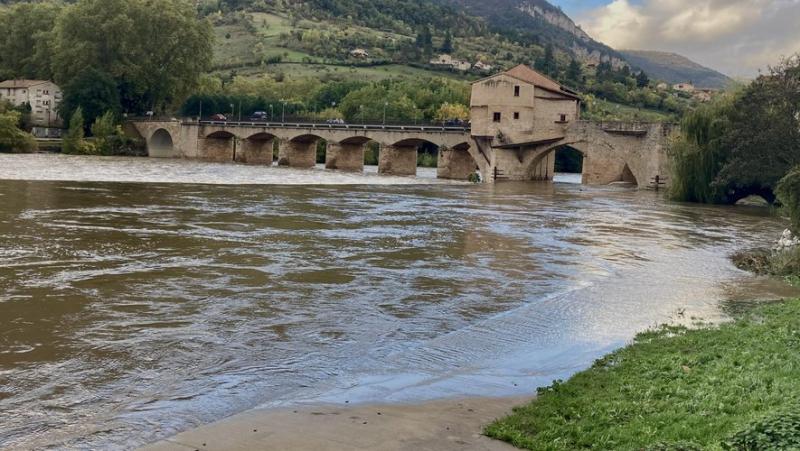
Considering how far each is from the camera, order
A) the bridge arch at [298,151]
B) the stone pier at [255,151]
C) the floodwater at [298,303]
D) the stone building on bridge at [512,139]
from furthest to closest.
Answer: the stone pier at [255,151] → the bridge arch at [298,151] → the stone building on bridge at [512,139] → the floodwater at [298,303]

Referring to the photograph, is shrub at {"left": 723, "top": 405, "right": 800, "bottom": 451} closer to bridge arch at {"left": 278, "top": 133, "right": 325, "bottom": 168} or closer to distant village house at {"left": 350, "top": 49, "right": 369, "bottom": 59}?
bridge arch at {"left": 278, "top": 133, "right": 325, "bottom": 168}

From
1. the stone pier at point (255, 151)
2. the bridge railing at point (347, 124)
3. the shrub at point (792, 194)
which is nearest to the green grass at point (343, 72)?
the stone pier at point (255, 151)

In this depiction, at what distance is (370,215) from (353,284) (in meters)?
16.2

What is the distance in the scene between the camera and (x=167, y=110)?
111062mm

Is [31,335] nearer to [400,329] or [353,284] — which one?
[400,329]

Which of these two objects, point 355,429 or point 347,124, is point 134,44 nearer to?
point 347,124

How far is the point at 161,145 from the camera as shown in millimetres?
100625

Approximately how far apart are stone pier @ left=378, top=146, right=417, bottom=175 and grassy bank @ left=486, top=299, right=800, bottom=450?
225 feet

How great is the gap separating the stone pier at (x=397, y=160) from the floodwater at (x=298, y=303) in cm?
4666

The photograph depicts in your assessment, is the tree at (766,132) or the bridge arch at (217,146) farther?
the bridge arch at (217,146)

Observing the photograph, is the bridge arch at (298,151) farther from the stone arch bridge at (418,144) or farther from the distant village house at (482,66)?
the distant village house at (482,66)

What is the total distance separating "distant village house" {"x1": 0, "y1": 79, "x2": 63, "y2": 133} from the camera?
9425 centimetres

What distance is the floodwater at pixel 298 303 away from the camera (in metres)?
9.28

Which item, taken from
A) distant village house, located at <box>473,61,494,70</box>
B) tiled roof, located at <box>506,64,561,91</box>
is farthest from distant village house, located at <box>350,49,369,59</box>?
tiled roof, located at <box>506,64,561,91</box>
